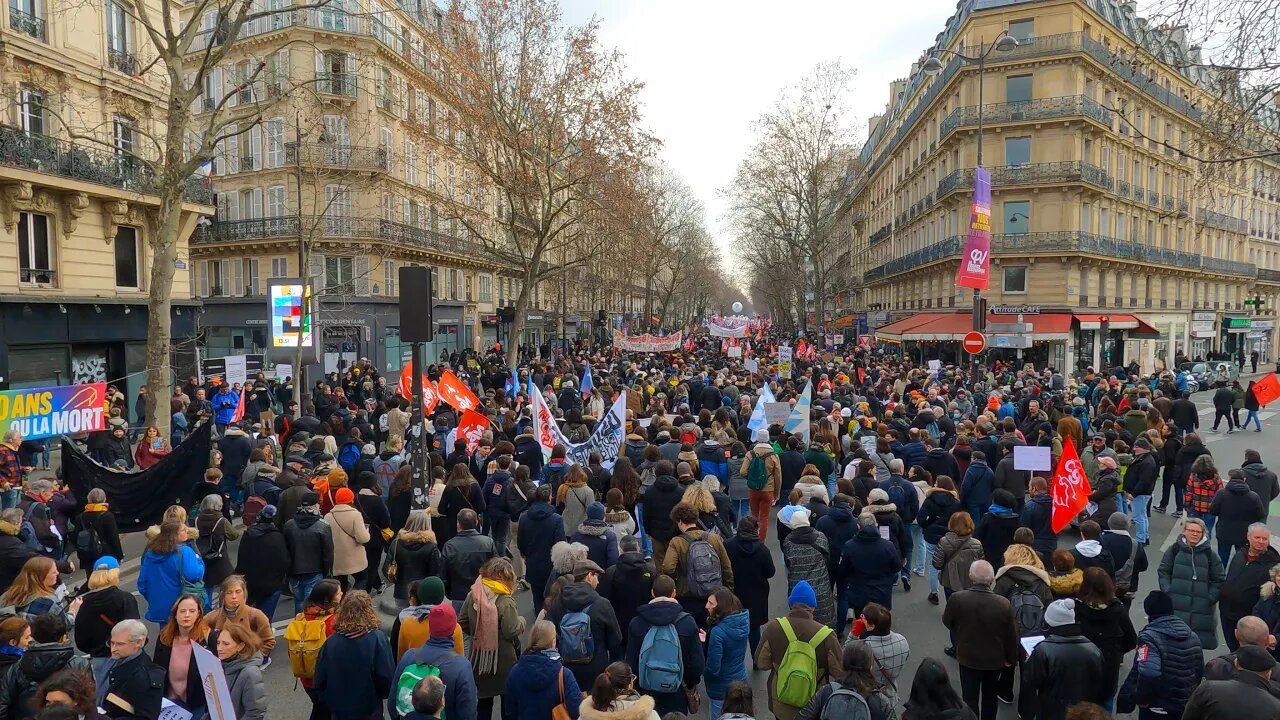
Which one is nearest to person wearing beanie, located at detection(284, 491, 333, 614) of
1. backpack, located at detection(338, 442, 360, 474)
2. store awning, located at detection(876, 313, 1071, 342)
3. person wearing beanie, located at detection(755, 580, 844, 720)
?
backpack, located at detection(338, 442, 360, 474)

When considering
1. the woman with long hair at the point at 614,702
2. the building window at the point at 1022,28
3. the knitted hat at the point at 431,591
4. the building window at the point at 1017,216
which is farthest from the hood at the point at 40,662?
the building window at the point at 1022,28

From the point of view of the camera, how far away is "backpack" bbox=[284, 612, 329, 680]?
5.08 meters

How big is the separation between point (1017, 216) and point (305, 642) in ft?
122

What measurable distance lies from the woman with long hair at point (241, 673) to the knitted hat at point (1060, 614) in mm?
5063

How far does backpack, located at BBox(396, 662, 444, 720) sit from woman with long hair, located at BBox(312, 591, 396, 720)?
0.17 m

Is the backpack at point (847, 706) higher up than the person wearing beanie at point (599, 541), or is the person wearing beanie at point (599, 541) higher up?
the person wearing beanie at point (599, 541)

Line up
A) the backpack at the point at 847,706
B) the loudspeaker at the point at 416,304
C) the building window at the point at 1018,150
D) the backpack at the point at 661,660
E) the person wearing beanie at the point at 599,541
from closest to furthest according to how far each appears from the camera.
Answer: the backpack at the point at 847,706 → the backpack at the point at 661,660 → the person wearing beanie at the point at 599,541 → the loudspeaker at the point at 416,304 → the building window at the point at 1018,150

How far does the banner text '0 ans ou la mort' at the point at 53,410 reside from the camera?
10.6 metres

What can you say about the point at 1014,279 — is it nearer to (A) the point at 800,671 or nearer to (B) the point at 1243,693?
(B) the point at 1243,693

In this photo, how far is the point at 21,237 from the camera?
59.1ft

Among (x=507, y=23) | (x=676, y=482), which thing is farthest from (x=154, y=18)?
(x=676, y=482)

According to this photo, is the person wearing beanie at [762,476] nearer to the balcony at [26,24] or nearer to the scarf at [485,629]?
the scarf at [485,629]

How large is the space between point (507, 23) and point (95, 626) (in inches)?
882

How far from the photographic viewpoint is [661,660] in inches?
204
